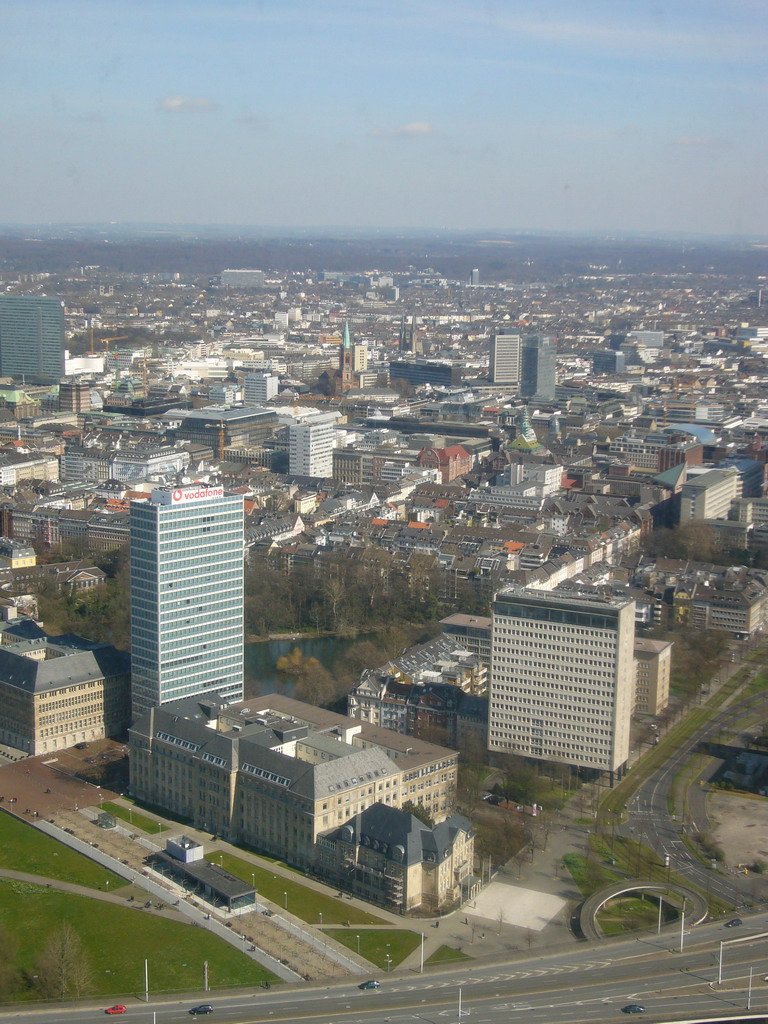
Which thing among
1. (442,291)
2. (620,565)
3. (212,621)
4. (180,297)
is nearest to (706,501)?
(620,565)

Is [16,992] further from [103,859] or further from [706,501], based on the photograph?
[706,501]

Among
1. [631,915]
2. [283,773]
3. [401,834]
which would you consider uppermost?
[283,773]

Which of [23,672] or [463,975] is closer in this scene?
[463,975]

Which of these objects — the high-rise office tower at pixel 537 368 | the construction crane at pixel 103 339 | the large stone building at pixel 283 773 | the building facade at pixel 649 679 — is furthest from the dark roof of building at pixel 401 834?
the construction crane at pixel 103 339

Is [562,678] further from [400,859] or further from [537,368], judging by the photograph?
[537,368]

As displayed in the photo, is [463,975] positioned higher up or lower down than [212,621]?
lower down

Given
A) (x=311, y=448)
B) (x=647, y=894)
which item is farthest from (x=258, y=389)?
(x=647, y=894)

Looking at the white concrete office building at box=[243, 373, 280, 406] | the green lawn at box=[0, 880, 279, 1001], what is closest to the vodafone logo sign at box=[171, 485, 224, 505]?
the green lawn at box=[0, 880, 279, 1001]

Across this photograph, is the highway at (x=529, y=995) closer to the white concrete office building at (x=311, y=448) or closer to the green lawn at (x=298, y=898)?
the green lawn at (x=298, y=898)
